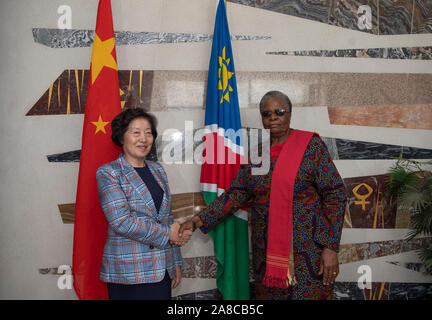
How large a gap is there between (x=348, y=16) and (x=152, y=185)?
2028 millimetres

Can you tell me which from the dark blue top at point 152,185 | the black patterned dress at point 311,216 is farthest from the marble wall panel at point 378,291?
the dark blue top at point 152,185

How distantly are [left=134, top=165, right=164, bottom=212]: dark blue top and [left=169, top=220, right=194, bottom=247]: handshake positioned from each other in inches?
6.3

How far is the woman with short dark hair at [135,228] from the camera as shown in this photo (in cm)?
176

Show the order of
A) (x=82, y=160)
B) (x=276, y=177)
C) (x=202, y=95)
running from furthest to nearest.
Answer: (x=202, y=95), (x=82, y=160), (x=276, y=177)

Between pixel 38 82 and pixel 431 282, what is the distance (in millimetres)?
3413

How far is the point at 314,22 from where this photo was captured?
2662mm

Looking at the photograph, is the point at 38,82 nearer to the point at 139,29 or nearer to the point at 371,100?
the point at 139,29

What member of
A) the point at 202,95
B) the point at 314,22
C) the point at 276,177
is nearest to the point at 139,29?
the point at 202,95

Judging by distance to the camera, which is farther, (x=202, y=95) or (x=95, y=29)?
(x=202, y=95)

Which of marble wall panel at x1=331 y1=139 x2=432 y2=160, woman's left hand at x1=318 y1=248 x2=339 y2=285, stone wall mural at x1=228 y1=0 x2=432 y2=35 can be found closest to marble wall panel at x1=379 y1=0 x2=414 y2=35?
stone wall mural at x1=228 y1=0 x2=432 y2=35

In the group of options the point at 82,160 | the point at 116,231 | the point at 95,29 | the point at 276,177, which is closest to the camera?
the point at 116,231

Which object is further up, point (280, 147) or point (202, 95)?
point (202, 95)

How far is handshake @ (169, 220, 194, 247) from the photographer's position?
1.93m
